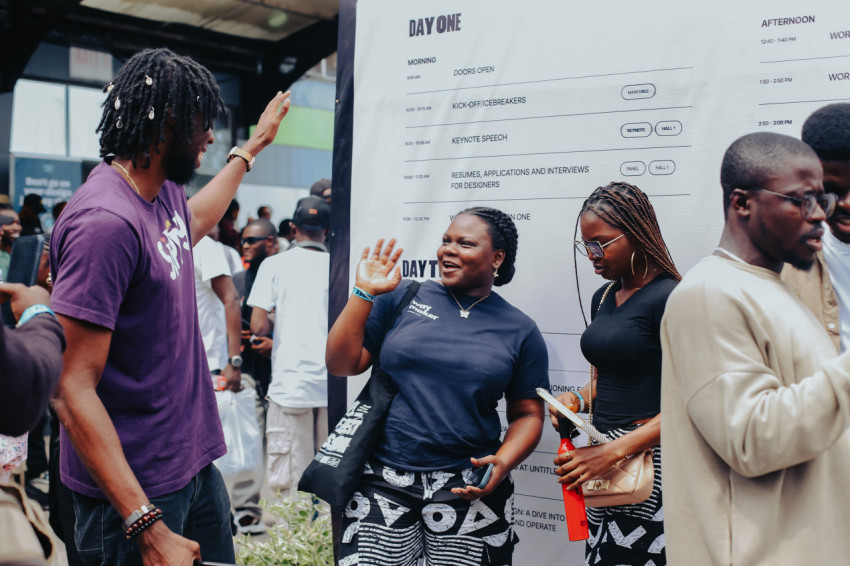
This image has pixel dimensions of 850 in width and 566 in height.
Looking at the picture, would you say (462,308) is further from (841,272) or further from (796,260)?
(796,260)

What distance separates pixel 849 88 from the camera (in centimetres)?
273

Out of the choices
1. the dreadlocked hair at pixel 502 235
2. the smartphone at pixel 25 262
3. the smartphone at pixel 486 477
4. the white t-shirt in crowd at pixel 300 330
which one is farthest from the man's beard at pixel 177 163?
the white t-shirt in crowd at pixel 300 330

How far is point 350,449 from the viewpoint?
8.90 feet

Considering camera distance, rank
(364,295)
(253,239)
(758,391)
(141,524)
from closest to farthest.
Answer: (758,391), (141,524), (364,295), (253,239)

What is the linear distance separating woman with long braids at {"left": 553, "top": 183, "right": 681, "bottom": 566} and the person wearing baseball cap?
2579 millimetres

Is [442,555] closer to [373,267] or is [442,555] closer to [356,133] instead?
[373,267]

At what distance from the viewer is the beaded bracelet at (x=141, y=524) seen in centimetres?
193

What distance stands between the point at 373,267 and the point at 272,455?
263 centimetres

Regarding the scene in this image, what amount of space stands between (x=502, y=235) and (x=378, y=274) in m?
0.52

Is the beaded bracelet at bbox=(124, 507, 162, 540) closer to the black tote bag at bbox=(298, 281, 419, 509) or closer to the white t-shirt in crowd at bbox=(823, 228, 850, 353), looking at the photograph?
the black tote bag at bbox=(298, 281, 419, 509)

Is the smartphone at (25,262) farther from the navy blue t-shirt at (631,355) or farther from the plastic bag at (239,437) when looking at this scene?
the plastic bag at (239,437)

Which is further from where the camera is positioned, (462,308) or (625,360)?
(462,308)

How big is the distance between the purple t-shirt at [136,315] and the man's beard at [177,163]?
10 centimetres

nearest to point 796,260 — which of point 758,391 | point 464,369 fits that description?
point 758,391
